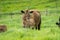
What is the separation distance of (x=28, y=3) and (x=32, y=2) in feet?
4.94

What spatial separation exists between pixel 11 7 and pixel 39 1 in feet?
31.8

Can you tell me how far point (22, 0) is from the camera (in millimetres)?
83250

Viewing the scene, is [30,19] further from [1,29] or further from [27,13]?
[1,29]

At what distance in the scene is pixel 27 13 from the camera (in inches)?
635

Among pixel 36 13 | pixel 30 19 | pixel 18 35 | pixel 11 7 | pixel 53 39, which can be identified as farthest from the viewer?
pixel 11 7

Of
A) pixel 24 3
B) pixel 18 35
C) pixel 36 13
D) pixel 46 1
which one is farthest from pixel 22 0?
pixel 18 35

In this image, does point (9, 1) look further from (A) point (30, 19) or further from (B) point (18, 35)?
(B) point (18, 35)

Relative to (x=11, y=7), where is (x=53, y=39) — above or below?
above

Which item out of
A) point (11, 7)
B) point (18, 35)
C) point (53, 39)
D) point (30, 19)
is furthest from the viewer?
point (11, 7)

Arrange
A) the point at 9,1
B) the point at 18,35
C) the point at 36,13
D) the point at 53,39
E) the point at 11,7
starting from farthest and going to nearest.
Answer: the point at 9,1 < the point at 11,7 < the point at 36,13 < the point at 18,35 < the point at 53,39

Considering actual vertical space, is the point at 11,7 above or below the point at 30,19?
below

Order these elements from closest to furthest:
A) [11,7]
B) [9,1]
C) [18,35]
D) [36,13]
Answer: [18,35] < [36,13] < [11,7] < [9,1]

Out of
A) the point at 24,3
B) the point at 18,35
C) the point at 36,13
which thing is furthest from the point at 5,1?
the point at 18,35

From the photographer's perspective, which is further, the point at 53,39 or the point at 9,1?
the point at 9,1
